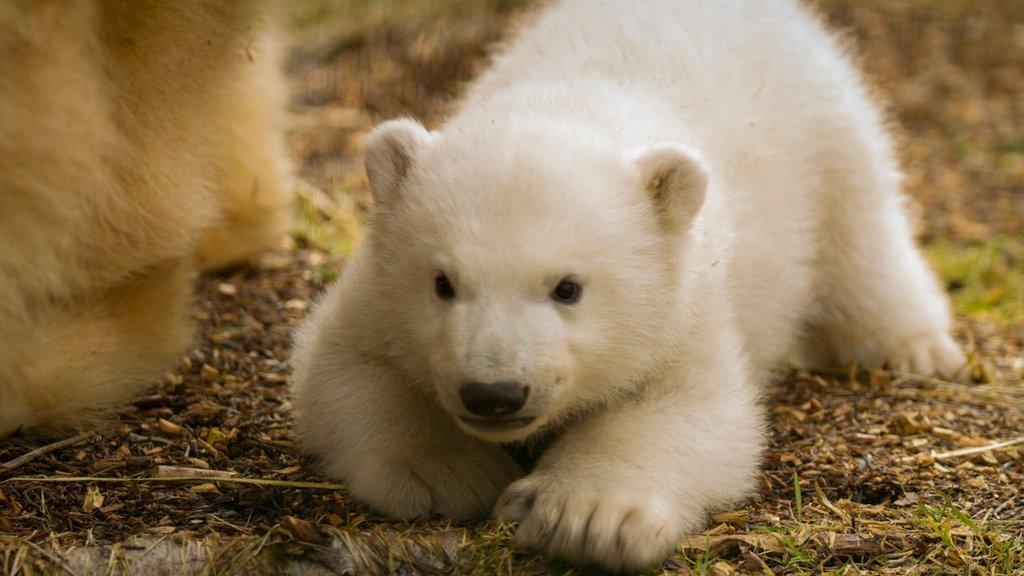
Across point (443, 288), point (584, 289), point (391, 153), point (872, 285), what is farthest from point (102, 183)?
point (872, 285)

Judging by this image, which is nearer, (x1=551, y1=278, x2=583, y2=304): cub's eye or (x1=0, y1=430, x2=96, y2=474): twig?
(x1=551, y1=278, x2=583, y2=304): cub's eye

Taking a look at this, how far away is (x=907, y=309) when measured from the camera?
16.4ft

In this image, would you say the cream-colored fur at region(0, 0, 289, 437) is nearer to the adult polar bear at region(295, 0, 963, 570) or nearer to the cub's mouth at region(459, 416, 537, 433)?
the adult polar bear at region(295, 0, 963, 570)

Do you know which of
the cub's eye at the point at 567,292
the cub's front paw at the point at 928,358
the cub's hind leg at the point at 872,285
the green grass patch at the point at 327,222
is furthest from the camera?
the green grass patch at the point at 327,222

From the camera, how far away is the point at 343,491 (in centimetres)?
352

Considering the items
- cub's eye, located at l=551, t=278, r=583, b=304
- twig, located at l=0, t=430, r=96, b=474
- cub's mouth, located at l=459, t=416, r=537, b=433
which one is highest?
cub's eye, located at l=551, t=278, r=583, b=304

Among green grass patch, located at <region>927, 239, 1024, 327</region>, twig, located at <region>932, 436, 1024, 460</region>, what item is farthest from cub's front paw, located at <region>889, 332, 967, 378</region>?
green grass patch, located at <region>927, 239, 1024, 327</region>

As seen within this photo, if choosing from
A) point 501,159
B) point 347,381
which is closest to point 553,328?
point 501,159

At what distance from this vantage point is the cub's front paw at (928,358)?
4.92 m

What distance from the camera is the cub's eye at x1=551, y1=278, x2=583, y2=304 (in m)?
3.17

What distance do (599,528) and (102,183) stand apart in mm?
1600

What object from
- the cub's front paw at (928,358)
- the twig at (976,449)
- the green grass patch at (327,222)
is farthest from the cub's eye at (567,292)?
the green grass patch at (327,222)

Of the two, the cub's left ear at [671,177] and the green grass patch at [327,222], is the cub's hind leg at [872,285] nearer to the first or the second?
the cub's left ear at [671,177]

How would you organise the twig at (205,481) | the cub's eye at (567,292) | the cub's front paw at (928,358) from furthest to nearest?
the cub's front paw at (928,358), the twig at (205,481), the cub's eye at (567,292)
